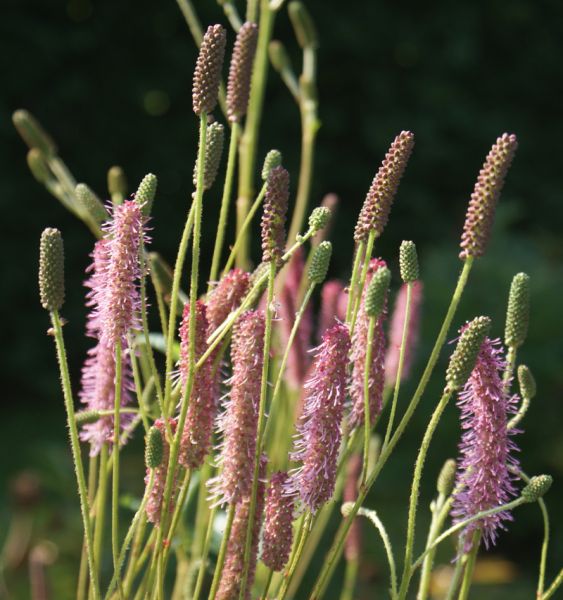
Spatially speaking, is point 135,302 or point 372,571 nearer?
point 135,302

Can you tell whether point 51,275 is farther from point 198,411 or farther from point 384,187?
point 384,187

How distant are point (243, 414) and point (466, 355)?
20 cm

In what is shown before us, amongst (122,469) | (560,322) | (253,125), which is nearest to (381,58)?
(560,322)

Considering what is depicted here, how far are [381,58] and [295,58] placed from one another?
504 millimetres

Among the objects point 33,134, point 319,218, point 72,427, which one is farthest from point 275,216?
point 33,134

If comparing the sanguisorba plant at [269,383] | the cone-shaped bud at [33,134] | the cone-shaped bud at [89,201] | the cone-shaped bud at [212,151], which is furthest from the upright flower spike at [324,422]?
the cone-shaped bud at [33,134]

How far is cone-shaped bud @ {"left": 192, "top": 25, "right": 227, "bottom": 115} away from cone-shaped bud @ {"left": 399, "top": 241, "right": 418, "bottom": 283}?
217 mm

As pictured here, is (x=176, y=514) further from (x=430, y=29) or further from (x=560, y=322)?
(x=430, y=29)

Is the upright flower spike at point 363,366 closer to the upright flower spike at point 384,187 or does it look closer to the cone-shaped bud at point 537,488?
the upright flower spike at point 384,187

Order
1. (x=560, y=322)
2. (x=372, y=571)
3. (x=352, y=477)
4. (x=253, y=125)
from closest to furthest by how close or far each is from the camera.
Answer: (x=352, y=477), (x=253, y=125), (x=372, y=571), (x=560, y=322)

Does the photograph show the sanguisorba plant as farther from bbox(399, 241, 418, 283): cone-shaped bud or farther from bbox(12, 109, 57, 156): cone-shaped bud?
bbox(12, 109, 57, 156): cone-shaped bud

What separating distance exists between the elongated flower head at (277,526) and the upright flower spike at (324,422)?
1.0 inches

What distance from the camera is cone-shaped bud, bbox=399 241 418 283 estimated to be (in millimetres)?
867

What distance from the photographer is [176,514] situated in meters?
0.92
